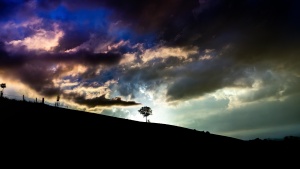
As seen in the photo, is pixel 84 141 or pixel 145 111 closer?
pixel 84 141

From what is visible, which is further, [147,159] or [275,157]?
[275,157]

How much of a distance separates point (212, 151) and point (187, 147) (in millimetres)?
3953

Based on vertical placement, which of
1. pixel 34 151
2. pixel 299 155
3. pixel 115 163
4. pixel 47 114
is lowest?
pixel 299 155

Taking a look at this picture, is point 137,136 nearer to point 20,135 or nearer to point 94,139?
point 94,139

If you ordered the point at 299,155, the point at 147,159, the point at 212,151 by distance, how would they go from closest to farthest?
the point at 147,159 → the point at 212,151 → the point at 299,155

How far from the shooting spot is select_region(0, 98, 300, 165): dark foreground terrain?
22.1m

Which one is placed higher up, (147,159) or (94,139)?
(94,139)

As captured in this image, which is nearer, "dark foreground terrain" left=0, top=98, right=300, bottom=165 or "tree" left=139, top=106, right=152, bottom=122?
"dark foreground terrain" left=0, top=98, right=300, bottom=165

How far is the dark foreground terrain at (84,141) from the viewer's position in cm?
2206

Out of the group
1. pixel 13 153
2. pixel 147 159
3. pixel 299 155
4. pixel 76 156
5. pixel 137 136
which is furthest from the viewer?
pixel 299 155

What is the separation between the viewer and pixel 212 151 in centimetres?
3672

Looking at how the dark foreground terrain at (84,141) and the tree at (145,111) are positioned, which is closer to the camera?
the dark foreground terrain at (84,141)

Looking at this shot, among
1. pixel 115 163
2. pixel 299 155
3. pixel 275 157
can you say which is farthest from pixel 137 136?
pixel 299 155

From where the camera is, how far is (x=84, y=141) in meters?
26.3
